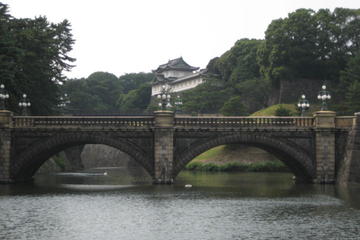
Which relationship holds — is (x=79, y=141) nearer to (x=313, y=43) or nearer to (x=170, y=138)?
(x=170, y=138)

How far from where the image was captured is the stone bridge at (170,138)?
4559 cm

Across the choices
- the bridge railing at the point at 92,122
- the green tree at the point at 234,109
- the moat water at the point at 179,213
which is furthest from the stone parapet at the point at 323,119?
the green tree at the point at 234,109

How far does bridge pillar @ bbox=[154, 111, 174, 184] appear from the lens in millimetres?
45281

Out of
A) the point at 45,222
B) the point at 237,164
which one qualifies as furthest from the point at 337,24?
the point at 45,222

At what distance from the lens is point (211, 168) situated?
7231cm

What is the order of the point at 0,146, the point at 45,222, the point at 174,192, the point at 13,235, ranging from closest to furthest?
the point at 13,235 < the point at 45,222 < the point at 174,192 < the point at 0,146

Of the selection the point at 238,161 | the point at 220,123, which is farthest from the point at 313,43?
the point at 220,123

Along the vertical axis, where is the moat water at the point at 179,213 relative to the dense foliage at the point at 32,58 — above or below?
below

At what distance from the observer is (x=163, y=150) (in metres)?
45.3

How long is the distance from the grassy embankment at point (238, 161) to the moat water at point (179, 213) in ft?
82.4

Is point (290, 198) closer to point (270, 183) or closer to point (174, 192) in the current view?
point (174, 192)

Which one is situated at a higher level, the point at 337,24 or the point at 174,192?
the point at 337,24

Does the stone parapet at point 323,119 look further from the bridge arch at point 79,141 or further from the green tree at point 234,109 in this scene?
the green tree at point 234,109

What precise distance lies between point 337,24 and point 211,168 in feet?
111
